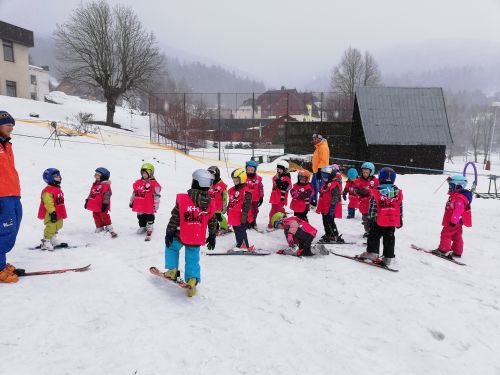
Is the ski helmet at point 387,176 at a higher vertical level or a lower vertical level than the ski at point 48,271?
higher

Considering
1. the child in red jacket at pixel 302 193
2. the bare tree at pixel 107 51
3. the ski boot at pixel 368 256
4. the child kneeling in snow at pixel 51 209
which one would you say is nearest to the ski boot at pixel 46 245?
the child kneeling in snow at pixel 51 209

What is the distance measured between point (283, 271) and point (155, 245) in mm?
2768

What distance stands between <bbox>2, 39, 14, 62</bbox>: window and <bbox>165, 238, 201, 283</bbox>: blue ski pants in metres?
40.1

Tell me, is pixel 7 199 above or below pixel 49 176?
below

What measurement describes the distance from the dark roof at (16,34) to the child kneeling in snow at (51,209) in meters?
36.9

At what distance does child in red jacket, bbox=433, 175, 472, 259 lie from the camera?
6.89 meters

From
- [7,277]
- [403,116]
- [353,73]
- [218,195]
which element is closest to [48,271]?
[7,277]

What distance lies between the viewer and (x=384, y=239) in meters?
6.50

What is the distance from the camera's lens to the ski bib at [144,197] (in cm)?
755

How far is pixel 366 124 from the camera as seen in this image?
24172mm

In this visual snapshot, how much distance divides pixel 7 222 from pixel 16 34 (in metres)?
40.1

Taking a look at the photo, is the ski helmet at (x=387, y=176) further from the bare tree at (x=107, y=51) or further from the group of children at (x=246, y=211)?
the bare tree at (x=107, y=51)

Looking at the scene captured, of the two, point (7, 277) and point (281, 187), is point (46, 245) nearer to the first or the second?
point (7, 277)

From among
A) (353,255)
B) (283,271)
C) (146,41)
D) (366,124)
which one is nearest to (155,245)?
(283,271)
